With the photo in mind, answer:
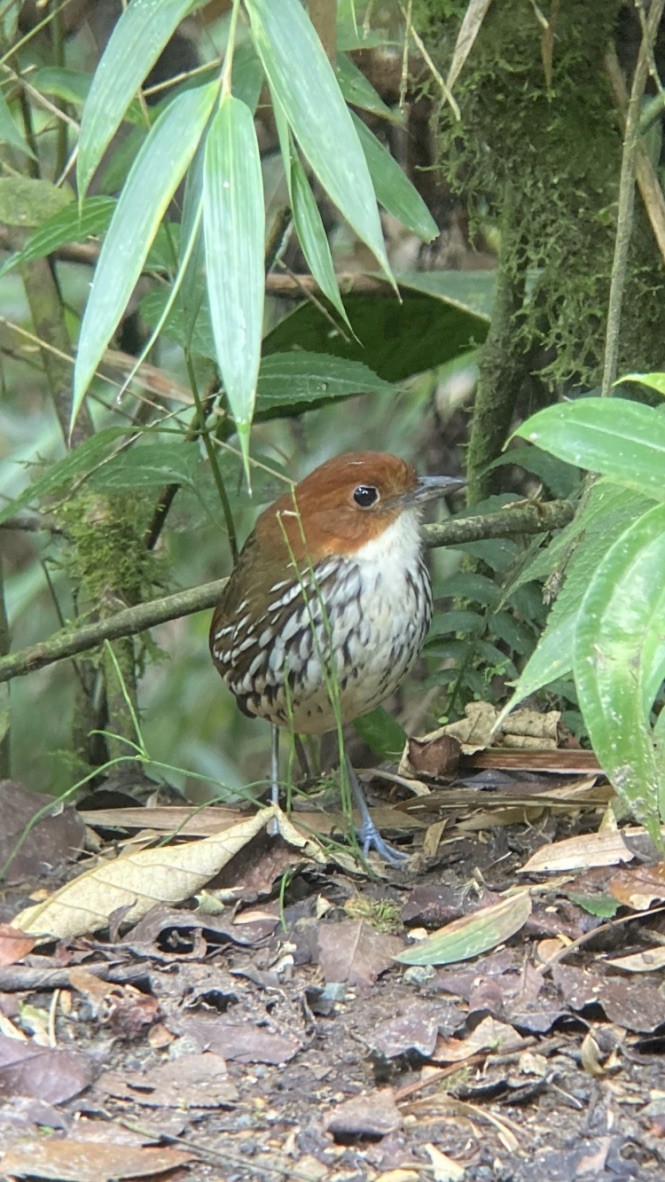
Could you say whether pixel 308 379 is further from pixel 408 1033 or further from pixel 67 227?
pixel 408 1033

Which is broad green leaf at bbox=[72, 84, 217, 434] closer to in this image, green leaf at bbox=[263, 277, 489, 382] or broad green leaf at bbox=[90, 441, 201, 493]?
broad green leaf at bbox=[90, 441, 201, 493]

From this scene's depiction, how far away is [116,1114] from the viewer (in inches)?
82.5

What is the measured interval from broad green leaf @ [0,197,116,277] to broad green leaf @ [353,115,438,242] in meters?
0.51

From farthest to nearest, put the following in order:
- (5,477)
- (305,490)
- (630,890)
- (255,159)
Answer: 1. (5,477)
2. (305,490)
3. (630,890)
4. (255,159)

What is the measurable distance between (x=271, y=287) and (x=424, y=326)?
2.09 ft

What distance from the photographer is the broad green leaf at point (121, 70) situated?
2156 millimetres

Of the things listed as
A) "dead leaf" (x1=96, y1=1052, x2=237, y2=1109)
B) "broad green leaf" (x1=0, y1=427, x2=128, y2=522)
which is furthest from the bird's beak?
"dead leaf" (x1=96, y1=1052, x2=237, y2=1109)

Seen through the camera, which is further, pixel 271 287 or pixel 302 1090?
pixel 271 287

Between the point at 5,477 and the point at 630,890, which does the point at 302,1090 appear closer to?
the point at 630,890

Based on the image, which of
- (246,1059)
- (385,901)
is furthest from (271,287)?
(246,1059)

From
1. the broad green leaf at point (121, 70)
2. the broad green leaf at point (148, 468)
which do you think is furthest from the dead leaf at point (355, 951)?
the broad green leaf at point (121, 70)

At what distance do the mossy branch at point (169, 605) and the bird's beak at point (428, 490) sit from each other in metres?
0.07

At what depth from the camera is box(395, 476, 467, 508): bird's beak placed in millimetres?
3625

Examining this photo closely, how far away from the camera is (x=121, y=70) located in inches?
85.7
